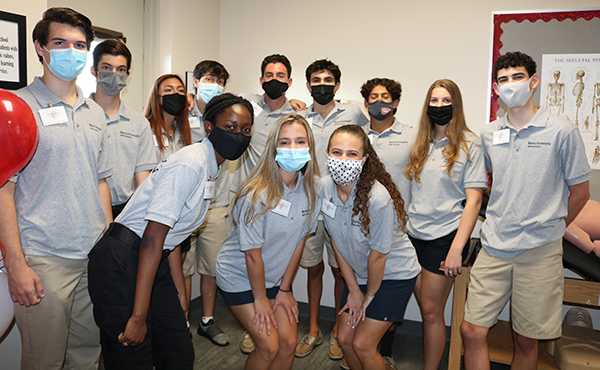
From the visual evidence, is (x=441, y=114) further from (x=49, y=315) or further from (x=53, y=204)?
(x=49, y=315)

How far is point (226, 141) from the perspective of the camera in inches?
77.6

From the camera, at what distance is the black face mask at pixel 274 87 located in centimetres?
313

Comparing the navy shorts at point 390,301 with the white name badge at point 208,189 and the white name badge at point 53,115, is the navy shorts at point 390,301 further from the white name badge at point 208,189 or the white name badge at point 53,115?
the white name badge at point 53,115

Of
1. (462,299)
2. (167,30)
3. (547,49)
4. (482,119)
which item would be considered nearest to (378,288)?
(462,299)

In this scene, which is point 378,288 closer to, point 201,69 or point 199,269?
point 199,269

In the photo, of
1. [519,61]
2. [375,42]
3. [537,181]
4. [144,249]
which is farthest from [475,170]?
[144,249]

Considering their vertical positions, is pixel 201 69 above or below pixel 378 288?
above

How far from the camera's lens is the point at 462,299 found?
266cm

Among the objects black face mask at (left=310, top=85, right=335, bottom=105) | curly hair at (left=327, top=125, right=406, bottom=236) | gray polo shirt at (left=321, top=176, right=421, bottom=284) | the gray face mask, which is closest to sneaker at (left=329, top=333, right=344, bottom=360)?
gray polo shirt at (left=321, top=176, right=421, bottom=284)

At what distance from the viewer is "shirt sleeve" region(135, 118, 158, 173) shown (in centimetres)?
259

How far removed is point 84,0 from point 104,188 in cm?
177

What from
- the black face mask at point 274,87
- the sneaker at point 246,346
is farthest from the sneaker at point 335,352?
the black face mask at point 274,87

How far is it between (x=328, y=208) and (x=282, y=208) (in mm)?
268

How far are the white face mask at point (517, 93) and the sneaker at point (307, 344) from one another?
211 centimetres
